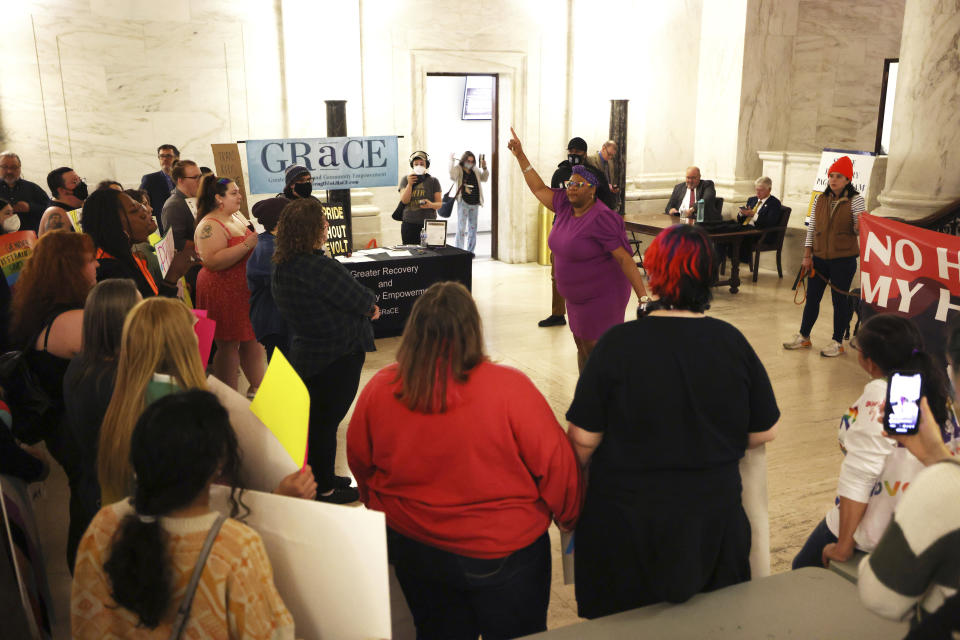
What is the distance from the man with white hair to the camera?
23.4 ft

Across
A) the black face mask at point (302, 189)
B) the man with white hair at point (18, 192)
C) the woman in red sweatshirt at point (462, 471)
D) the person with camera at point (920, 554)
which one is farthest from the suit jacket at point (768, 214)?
the person with camera at point (920, 554)

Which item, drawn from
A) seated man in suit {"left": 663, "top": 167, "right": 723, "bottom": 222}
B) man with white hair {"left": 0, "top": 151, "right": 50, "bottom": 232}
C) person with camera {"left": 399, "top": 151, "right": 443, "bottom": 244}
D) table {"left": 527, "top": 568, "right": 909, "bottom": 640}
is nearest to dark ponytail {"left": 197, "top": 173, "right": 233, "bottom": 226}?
man with white hair {"left": 0, "top": 151, "right": 50, "bottom": 232}

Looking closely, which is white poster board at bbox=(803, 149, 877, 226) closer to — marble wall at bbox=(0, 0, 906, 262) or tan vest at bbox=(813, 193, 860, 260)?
tan vest at bbox=(813, 193, 860, 260)

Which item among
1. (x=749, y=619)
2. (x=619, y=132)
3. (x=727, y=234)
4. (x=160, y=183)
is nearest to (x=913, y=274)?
(x=749, y=619)

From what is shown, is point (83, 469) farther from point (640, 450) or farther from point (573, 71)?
point (573, 71)

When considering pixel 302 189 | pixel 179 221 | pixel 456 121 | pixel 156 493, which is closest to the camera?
pixel 156 493

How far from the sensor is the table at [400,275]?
24.2 ft

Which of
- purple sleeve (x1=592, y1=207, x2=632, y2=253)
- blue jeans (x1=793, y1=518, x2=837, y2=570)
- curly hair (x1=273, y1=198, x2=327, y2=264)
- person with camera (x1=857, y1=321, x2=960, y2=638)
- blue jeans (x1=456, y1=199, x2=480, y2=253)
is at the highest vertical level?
curly hair (x1=273, y1=198, x2=327, y2=264)

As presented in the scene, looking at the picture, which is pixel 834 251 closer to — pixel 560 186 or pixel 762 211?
pixel 560 186

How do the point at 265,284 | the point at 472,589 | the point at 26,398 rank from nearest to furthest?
the point at 472,589, the point at 26,398, the point at 265,284

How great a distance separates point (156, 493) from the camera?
5.37 ft

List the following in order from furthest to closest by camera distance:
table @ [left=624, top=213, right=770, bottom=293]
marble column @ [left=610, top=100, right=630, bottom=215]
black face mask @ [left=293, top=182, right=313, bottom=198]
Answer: marble column @ [left=610, top=100, right=630, bottom=215], table @ [left=624, top=213, right=770, bottom=293], black face mask @ [left=293, top=182, right=313, bottom=198]

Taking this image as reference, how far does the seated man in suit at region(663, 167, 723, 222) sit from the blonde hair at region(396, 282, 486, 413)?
820cm

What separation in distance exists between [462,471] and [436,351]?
338mm
